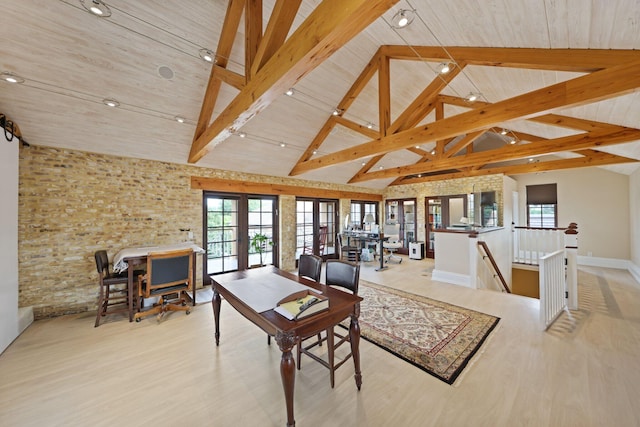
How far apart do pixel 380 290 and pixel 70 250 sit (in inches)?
207

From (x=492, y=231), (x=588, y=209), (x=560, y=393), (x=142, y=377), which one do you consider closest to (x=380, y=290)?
(x=560, y=393)

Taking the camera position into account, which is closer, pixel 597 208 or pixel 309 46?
pixel 309 46

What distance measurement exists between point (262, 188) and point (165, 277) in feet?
9.93

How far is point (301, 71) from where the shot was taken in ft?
6.24

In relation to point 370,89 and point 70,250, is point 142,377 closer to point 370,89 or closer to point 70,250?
point 70,250

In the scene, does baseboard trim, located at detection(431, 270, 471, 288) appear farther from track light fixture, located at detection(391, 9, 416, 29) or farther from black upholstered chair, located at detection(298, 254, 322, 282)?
track light fixture, located at detection(391, 9, 416, 29)

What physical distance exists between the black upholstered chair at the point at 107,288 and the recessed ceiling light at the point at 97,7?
2934 millimetres

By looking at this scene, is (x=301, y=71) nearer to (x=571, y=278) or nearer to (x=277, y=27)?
(x=277, y=27)

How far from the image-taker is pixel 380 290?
4.41 metres

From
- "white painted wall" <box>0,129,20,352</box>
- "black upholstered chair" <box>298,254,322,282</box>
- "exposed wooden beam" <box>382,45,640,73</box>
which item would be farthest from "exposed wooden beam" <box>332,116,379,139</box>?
"white painted wall" <box>0,129,20,352</box>

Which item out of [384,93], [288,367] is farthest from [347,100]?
[288,367]

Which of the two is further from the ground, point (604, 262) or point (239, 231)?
point (239, 231)

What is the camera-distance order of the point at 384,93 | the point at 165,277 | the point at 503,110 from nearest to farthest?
the point at 503,110 → the point at 165,277 → the point at 384,93

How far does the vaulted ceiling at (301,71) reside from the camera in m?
1.96
